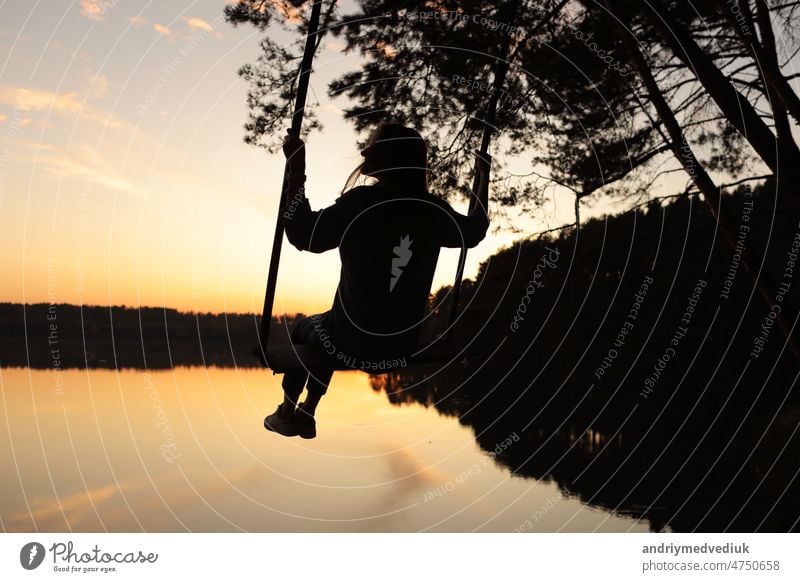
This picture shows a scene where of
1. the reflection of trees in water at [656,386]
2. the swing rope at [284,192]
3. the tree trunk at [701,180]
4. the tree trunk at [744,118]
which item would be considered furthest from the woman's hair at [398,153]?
the reflection of trees in water at [656,386]

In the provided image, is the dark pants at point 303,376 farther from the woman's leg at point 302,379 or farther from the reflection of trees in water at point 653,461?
the reflection of trees in water at point 653,461

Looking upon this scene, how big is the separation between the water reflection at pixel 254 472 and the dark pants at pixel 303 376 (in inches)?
1195

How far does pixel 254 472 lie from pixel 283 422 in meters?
48.6

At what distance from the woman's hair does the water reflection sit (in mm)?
31151

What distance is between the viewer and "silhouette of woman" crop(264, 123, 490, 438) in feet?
12.7

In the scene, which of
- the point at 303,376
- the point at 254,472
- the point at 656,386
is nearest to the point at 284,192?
the point at 303,376

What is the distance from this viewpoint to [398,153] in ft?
12.9

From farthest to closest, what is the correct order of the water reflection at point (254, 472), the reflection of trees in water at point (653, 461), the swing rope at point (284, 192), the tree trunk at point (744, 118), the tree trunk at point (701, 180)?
1. the water reflection at point (254, 472)
2. the reflection of trees in water at point (653, 461)
3. the tree trunk at point (701, 180)
4. the tree trunk at point (744, 118)
5. the swing rope at point (284, 192)

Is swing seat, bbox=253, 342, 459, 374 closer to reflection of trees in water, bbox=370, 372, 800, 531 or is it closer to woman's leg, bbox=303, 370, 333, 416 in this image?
woman's leg, bbox=303, 370, 333, 416

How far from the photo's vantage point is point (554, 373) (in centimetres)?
5869

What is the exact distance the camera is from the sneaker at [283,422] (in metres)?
4.43

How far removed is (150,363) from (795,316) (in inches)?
3839

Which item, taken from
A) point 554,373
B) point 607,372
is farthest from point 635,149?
point 554,373
